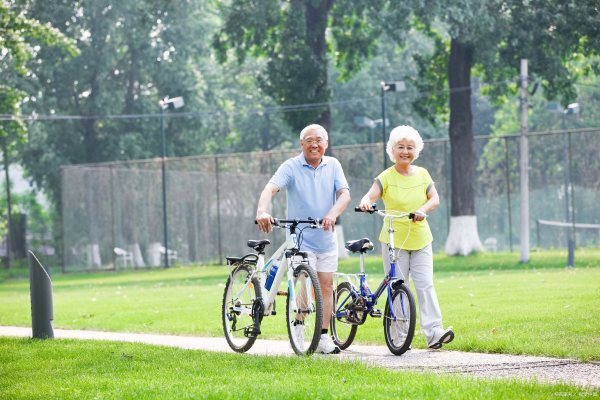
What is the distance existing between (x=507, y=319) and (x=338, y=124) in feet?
185

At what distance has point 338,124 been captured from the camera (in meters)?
70.6

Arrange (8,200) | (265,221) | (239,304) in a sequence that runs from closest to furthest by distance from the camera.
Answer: (265,221)
(239,304)
(8,200)

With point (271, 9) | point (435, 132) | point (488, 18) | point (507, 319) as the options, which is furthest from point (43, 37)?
point (435, 132)

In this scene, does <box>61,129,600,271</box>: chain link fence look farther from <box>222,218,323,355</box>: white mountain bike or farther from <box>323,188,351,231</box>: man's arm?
<box>323,188,351,231</box>: man's arm

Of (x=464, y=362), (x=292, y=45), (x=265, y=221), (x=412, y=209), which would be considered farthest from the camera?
(x=292, y=45)

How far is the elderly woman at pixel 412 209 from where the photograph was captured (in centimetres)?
1153

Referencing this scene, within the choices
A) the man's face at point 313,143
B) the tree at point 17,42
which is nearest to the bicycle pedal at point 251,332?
the man's face at point 313,143

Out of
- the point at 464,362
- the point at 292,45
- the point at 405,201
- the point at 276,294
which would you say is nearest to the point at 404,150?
the point at 405,201

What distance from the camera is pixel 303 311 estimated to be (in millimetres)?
11062

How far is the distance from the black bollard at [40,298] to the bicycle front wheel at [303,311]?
3.46 m

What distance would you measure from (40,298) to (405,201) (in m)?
4.32

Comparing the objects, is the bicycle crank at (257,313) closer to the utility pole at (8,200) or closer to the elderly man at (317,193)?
the elderly man at (317,193)

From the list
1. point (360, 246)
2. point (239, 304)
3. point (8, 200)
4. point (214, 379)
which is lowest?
Result: point (214, 379)

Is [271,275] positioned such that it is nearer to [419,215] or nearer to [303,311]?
[303,311]
